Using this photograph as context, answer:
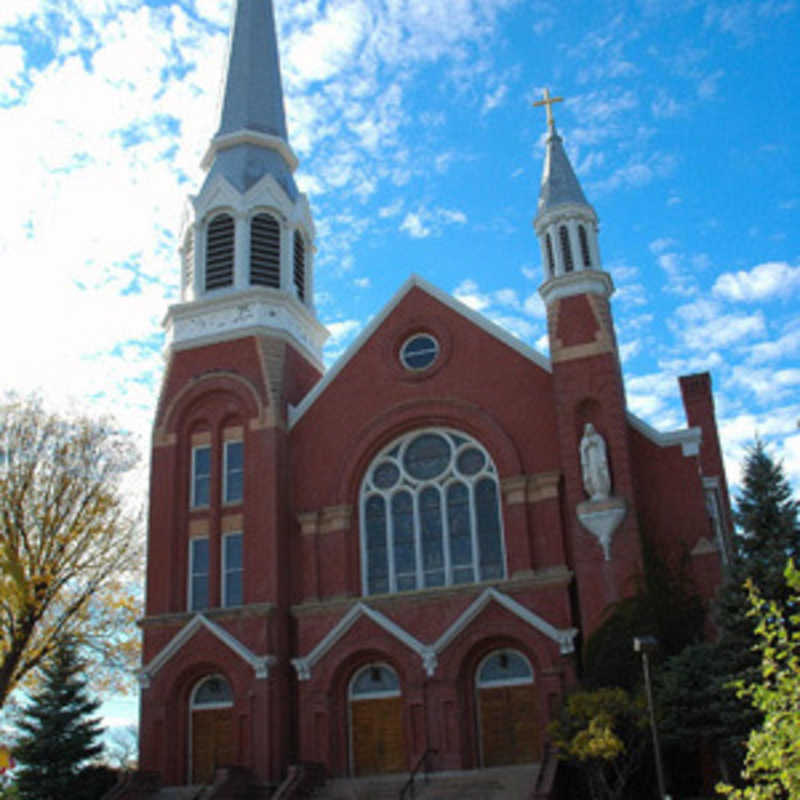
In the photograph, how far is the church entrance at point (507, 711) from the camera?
886 inches

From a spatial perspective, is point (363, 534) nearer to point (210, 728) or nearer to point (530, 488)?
point (530, 488)

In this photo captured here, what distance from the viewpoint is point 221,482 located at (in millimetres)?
27422

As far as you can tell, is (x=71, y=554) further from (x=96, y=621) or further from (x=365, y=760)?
(x=365, y=760)

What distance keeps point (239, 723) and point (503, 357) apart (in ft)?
→ 36.7

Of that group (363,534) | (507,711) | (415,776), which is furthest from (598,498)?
(415,776)

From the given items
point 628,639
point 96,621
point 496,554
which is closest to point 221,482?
point 96,621

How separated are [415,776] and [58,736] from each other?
885 centimetres

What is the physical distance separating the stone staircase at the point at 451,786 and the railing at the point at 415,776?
11cm

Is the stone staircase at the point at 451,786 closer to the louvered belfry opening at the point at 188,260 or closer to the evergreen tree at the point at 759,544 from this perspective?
the evergreen tree at the point at 759,544

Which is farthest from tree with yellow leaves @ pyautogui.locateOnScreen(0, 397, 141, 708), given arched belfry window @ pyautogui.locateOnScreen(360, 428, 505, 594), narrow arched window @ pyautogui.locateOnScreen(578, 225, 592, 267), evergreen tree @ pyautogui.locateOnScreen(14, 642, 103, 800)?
narrow arched window @ pyautogui.locateOnScreen(578, 225, 592, 267)

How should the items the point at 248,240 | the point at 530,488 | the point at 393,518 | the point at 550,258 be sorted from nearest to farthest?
the point at 530,488 → the point at 393,518 → the point at 550,258 → the point at 248,240

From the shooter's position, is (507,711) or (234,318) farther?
(234,318)

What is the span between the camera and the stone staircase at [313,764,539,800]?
2062 cm

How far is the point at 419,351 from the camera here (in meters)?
27.3
